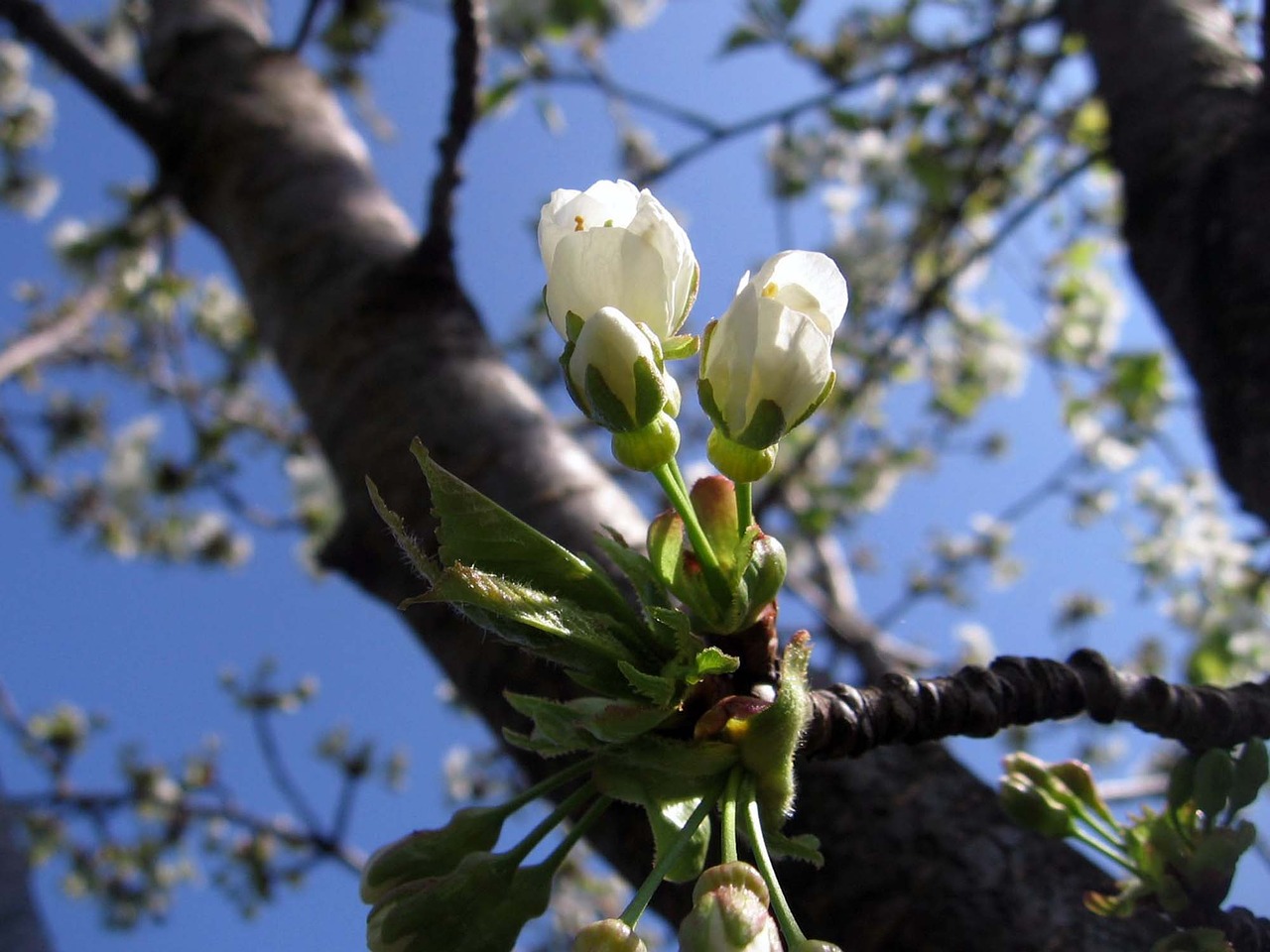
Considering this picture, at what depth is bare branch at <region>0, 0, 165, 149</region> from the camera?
1.57m

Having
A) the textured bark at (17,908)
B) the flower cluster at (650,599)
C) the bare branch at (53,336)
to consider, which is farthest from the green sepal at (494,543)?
the bare branch at (53,336)

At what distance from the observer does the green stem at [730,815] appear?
460 millimetres

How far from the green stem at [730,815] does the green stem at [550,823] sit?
3.1 inches

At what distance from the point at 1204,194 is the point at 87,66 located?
1733mm

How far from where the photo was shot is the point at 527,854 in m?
0.54

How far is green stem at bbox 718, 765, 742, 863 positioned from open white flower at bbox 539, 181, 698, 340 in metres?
0.25

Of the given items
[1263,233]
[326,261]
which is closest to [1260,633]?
[1263,233]

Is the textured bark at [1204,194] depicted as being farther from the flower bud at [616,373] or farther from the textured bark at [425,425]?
the flower bud at [616,373]

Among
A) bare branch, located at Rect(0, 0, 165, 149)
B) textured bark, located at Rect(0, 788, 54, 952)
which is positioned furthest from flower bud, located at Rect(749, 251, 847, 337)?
bare branch, located at Rect(0, 0, 165, 149)

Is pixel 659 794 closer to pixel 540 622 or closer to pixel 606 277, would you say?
pixel 540 622

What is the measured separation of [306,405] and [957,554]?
347 centimetres

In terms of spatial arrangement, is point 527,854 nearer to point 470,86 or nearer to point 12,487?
point 470,86

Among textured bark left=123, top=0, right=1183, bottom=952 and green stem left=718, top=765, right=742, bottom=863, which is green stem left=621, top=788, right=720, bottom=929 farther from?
textured bark left=123, top=0, right=1183, bottom=952

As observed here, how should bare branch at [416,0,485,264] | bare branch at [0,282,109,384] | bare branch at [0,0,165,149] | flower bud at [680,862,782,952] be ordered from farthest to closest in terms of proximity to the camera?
bare branch at [0,282,109,384] → bare branch at [0,0,165,149] → bare branch at [416,0,485,264] → flower bud at [680,862,782,952]
